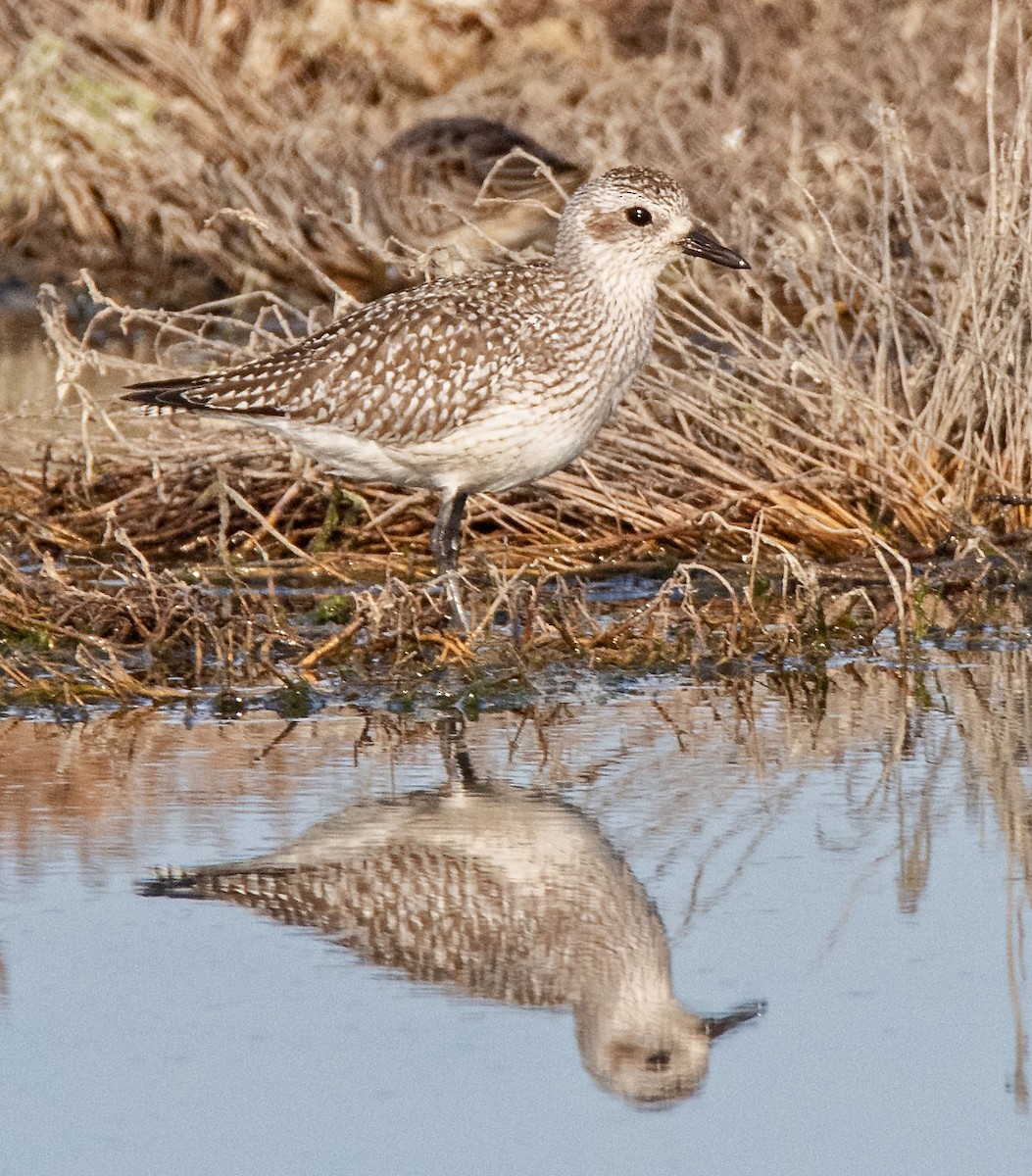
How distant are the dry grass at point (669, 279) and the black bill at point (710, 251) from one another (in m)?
0.23

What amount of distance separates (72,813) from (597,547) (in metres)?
3.33

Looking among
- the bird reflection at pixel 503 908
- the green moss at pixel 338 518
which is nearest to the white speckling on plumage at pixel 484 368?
the green moss at pixel 338 518

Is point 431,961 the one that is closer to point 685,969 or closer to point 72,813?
point 685,969

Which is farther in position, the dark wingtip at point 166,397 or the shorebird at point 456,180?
the shorebird at point 456,180

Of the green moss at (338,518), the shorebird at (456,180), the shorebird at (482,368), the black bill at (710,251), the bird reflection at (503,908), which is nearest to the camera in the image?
the bird reflection at (503,908)

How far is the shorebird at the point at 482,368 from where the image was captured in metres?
7.86

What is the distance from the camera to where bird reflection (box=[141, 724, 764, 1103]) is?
470 centimetres

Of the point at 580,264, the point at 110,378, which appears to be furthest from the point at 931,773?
the point at 110,378

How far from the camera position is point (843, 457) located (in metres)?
9.04

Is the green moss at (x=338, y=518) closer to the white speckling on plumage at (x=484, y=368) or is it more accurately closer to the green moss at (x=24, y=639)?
the white speckling on plumage at (x=484, y=368)

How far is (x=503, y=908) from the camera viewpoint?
529 centimetres

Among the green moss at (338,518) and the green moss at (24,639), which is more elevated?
the green moss at (338,518)

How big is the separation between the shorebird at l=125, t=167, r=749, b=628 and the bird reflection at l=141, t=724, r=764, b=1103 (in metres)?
1.90

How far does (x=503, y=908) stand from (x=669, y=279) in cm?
914
